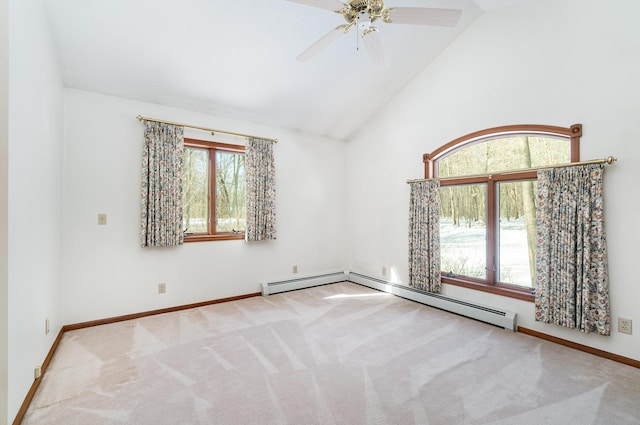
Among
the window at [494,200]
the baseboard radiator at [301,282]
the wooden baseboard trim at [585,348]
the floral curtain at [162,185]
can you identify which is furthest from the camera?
the baseboard radiator at [301,282]

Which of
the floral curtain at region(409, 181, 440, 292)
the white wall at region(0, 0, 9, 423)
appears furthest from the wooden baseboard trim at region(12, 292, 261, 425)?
the floral curtain at region(409, 181, 440, 292)

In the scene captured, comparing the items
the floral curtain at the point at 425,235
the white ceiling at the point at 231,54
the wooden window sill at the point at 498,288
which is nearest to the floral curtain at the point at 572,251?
the wooden window sill at the point at 498,288

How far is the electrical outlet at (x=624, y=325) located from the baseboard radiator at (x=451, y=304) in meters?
0.81

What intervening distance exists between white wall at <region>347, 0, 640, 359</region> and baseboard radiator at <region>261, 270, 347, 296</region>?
79 cm

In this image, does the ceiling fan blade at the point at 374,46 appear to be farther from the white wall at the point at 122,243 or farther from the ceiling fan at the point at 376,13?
the white wall at the point at 122,243

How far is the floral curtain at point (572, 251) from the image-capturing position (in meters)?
2.60

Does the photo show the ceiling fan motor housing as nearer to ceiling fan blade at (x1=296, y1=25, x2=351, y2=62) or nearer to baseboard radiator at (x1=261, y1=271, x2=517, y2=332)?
ceiling fan blade at (x1=296, y1=25, x2=351, y2=62)

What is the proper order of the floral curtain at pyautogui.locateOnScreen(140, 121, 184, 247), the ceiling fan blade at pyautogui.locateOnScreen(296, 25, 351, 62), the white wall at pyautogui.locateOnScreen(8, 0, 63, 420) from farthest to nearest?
the floral curtain at pyautogui.locateOnScreen(140, 121, 184, 247)
the ceiling fan blade at pyautogui.locateOnScreen(296, 25, 351, 62)
the white wall at pyautogui.locateOnScreen(8, 0, 63, 420)

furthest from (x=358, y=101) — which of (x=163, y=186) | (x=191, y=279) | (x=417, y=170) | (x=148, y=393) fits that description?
(x=148, y=393)

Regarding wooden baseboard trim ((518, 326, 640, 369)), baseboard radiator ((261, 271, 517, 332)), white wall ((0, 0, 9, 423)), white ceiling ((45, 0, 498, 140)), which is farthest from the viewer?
baseboard radiator ((261, 271, 517, 332))

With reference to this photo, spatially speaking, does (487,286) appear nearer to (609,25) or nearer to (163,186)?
(609,25)

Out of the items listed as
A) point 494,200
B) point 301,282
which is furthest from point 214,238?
point 494,200

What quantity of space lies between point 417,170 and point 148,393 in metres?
3.96

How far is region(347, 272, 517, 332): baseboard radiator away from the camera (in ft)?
10.6
